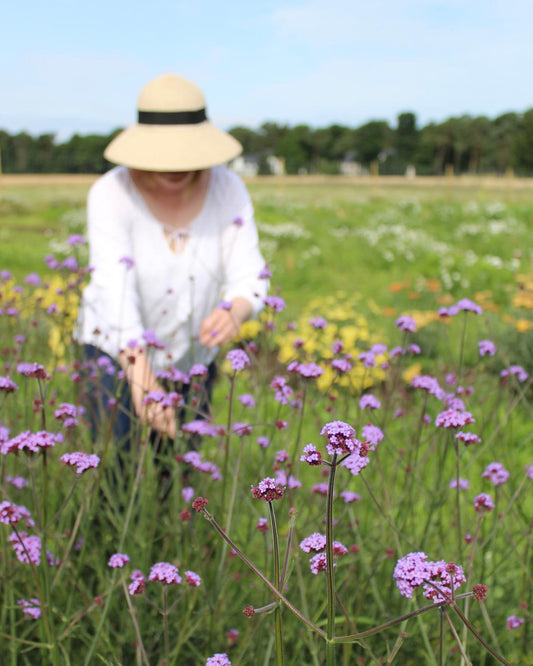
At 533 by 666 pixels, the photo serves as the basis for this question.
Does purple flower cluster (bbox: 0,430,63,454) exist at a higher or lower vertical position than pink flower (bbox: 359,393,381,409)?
higher

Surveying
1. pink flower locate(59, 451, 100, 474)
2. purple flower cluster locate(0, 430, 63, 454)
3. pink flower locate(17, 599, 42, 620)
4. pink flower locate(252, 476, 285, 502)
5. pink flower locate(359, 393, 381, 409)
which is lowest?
pink flower locate(17, 599, 42, 620)

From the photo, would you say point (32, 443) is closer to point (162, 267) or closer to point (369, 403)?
point (369, 403)

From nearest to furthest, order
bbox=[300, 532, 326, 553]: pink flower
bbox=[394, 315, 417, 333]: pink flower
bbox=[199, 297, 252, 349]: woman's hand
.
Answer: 1. bbox=[300, 532, 326, 553]: pink flower
2. bbox=[394, 315, 417, 333]: pink flower
3. bbox=[199, 297, 252, 349]: woman's hand

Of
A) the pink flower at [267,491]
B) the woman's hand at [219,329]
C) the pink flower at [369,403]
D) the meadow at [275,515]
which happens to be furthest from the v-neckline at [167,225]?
the pink flower at [267,491]

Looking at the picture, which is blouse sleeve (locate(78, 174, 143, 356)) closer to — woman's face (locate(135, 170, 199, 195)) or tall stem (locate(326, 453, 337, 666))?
woman's face (locate(135, 170, 199, 195))

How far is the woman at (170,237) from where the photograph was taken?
88.4 inches

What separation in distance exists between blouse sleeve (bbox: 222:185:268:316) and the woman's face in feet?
0.73

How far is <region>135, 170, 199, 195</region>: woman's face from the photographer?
239cm

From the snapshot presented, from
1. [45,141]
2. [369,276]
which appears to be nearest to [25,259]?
[369,276]

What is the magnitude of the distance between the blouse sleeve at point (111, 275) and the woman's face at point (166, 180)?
127 millimetres

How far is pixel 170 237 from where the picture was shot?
246cm

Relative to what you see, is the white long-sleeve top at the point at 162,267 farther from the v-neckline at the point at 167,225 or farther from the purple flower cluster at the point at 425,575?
the purple flower cluster at the point at 425,575

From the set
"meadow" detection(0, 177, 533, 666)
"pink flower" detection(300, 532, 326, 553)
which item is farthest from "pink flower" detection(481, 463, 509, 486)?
"pink flower" detection(300, 532, 326, 553)

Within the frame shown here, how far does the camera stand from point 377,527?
199cm
